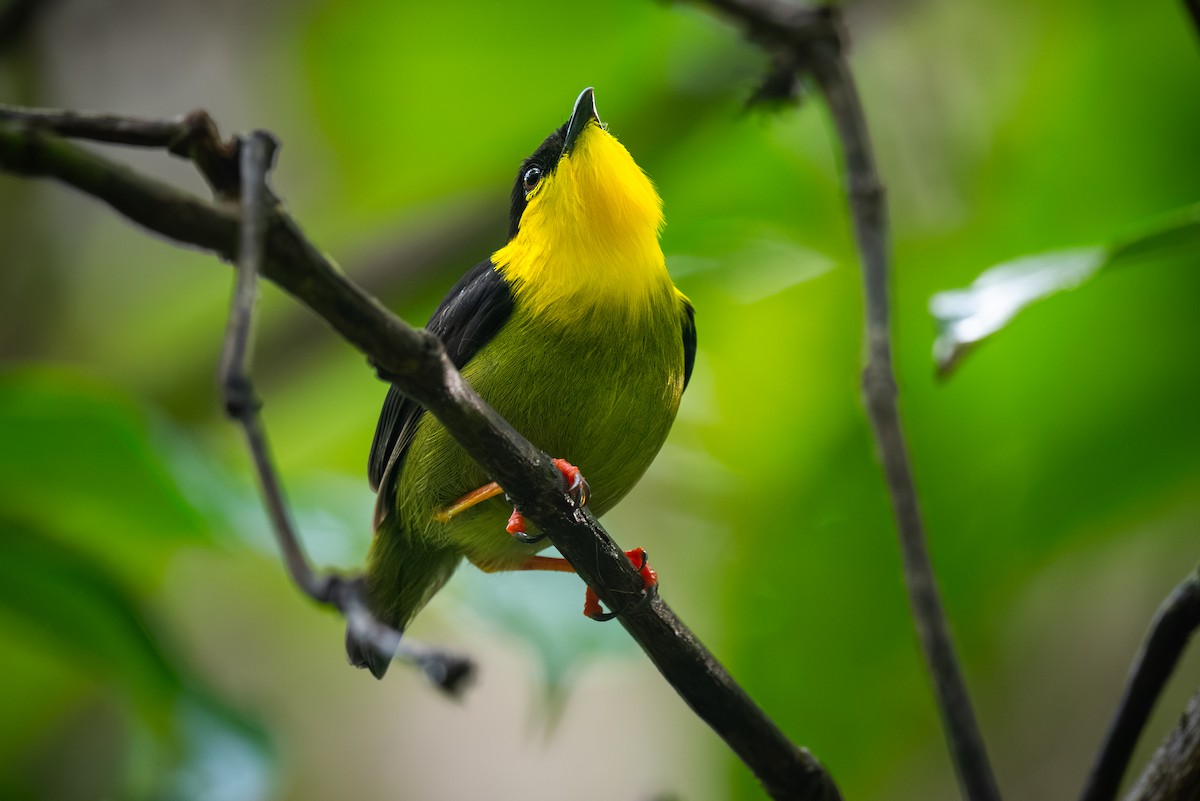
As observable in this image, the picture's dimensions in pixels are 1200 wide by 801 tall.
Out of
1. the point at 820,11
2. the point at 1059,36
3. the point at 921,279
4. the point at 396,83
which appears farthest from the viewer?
the point at 396,83

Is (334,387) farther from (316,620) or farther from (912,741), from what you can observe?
(912,741)

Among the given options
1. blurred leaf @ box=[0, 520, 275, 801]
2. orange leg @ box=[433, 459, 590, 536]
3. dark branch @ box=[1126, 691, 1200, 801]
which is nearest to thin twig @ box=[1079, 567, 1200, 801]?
dark branch @ box=[1126, 691, 1200, 801]

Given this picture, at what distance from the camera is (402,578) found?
225 centimetres

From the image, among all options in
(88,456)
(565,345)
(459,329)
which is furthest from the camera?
(88,456)

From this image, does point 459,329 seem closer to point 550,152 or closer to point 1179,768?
point 550,152

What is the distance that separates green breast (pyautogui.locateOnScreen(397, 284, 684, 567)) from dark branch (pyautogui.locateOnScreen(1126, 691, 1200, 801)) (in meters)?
0.89

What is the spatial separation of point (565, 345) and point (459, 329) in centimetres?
21

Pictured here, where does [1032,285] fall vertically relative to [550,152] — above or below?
below

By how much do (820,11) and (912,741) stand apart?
177 centimetres

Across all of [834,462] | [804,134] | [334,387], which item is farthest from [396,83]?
[834,462]

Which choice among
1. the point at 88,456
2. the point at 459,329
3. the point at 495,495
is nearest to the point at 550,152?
the point at 459,329

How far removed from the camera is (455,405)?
124cm

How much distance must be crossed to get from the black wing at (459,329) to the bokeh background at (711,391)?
41cm

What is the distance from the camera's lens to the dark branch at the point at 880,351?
1.93 meters
